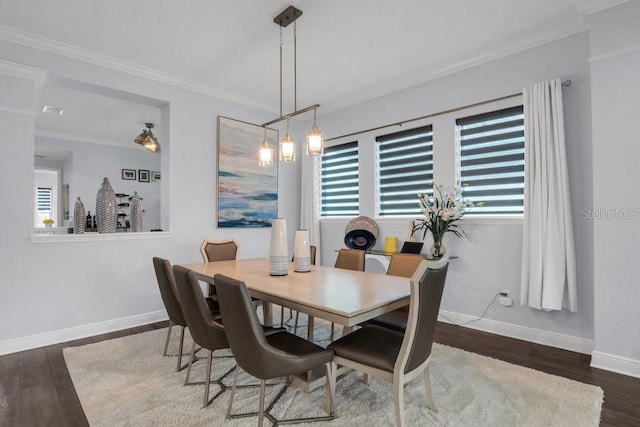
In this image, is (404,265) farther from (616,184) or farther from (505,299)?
(616,184)

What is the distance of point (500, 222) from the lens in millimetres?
3193

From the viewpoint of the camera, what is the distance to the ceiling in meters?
2.53

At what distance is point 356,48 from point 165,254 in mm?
3057

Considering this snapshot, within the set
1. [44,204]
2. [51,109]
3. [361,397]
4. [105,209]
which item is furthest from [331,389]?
[44,204]

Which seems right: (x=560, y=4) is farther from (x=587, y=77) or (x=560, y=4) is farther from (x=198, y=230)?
(x=198, y=230)

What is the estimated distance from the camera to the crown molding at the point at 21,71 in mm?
2824

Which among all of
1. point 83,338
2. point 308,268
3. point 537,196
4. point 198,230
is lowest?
point 83,338

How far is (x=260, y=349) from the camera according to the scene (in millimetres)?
1521

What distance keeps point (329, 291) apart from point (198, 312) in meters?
0.79

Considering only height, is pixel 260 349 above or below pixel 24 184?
below

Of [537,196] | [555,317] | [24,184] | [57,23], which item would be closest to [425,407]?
[555,317]

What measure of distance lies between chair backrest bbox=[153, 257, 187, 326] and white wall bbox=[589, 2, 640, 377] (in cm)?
312

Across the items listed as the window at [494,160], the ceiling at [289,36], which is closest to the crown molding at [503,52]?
the ceiling at [289,36]

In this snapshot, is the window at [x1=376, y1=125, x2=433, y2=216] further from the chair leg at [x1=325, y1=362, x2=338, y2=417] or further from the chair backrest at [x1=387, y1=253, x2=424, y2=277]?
the chair leg at [x1=325, y1=362, x2=338, y2=417]
